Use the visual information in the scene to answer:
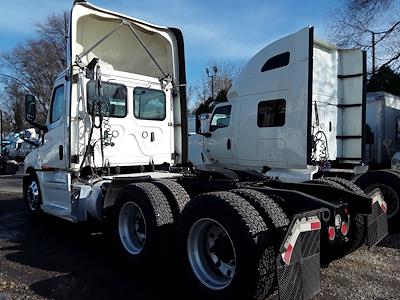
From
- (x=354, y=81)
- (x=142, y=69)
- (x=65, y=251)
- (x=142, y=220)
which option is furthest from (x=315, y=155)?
(x=65, y=251)

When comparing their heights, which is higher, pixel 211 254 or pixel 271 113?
pixel 271 113

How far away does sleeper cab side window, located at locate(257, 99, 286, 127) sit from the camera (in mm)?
8547

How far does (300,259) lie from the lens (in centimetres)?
357

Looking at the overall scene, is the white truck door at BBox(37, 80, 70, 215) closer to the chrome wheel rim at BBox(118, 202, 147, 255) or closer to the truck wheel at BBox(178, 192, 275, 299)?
the chrome wheel rim at BBox(118, 202, 147, 255)

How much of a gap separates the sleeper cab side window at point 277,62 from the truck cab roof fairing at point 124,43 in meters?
1.99

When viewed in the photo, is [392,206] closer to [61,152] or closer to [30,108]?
[61,152]

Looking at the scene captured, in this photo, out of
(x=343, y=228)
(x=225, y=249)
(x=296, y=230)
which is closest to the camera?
(x=296, y=230)

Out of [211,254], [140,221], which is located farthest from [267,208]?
[140,221]

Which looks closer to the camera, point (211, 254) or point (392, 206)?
point (211, 254)

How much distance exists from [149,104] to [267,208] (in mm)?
4478

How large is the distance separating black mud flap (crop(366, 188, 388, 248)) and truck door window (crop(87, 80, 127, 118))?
4365 mm

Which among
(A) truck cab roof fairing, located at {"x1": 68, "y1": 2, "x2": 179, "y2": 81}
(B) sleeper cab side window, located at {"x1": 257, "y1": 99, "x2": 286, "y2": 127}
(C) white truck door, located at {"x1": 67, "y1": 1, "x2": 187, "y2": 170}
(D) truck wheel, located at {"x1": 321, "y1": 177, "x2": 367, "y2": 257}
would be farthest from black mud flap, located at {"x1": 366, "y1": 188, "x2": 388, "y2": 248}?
(A) truck cab roof fairing, located at {"x1": 68, "y1": 2, "x2": 179, "y2": 81}

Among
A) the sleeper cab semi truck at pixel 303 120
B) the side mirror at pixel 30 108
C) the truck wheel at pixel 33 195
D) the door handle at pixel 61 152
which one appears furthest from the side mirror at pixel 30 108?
the sleeper cab semi truck at pixel 303 120

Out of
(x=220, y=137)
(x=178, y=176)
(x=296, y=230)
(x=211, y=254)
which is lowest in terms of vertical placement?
(x=211, y=254)
